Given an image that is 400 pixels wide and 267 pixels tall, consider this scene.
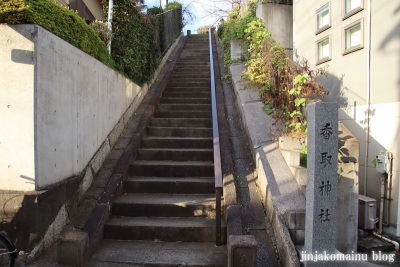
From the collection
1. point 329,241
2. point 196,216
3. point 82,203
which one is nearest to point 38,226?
point 82,203

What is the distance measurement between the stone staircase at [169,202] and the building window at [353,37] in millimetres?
3659

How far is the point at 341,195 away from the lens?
4441 mm

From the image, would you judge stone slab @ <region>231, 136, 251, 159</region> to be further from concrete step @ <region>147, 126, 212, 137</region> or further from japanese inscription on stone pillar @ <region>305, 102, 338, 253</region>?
japanese inscription on stone pillar @ <region>305, 102, 338, 253</region>

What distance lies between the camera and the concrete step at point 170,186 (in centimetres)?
495

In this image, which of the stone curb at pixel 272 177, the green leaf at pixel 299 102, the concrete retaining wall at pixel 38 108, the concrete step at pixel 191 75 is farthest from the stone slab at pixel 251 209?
the concrete step at pixel 191 75

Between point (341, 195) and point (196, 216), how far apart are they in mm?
2217

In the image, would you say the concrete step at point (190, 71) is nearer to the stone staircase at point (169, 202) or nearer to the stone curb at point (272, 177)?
the stone staircase at point (169, 202)

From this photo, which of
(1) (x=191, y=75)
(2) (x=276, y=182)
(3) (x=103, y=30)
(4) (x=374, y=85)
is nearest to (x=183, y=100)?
(1) (x=191, y=75)

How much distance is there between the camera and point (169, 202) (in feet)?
15.0

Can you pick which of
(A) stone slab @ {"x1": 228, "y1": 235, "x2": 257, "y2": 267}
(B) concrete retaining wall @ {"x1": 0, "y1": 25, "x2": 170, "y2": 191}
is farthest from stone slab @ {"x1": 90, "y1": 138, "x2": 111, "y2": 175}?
(A) stone slab @ {"x1": 228, "y1": 235, "x2": 257, "y2": 267}

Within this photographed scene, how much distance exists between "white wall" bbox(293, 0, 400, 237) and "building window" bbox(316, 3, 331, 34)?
0.19 metres

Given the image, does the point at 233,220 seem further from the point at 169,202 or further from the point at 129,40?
the point at 129,40

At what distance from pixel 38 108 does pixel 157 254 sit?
7.53 ft

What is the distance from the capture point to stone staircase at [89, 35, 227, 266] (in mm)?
3742
